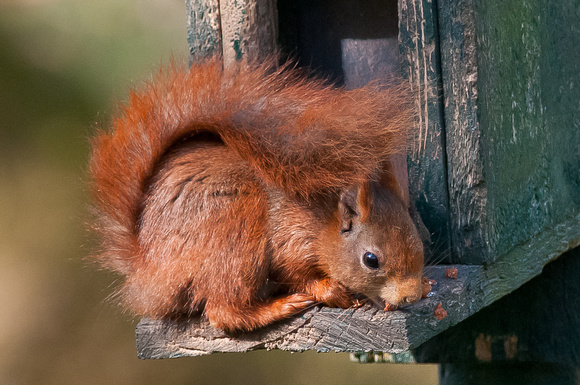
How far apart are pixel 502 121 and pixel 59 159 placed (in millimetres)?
2306

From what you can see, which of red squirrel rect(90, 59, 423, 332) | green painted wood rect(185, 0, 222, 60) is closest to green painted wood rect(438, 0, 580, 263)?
red squirrel rect(90, 59, 423, 332)

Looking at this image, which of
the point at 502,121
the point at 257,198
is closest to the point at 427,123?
the point at 502,121

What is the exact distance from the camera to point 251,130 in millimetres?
1688

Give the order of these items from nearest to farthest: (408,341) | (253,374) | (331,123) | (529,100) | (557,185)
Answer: (408,341) < (331,123) < (529,100) < (557,185) < (253,374)

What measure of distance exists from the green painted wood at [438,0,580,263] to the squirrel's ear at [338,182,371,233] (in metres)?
0.33

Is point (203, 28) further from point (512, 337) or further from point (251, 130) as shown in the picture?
point (512, 337)

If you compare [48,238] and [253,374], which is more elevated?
[48,238]

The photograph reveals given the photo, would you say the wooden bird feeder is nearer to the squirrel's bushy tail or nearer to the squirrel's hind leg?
the squirrel's hind leg

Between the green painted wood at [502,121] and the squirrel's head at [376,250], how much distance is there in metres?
0.27

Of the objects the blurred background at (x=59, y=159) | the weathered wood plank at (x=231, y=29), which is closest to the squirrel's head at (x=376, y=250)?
the weathered wood plank at (x=231, y=29)

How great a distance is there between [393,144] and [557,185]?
84cm

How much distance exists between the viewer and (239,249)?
1.66 meters

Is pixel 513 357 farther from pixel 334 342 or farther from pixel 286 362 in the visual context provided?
pixel 286 362

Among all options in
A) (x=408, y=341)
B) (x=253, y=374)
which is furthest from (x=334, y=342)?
(x=253, y=374)
